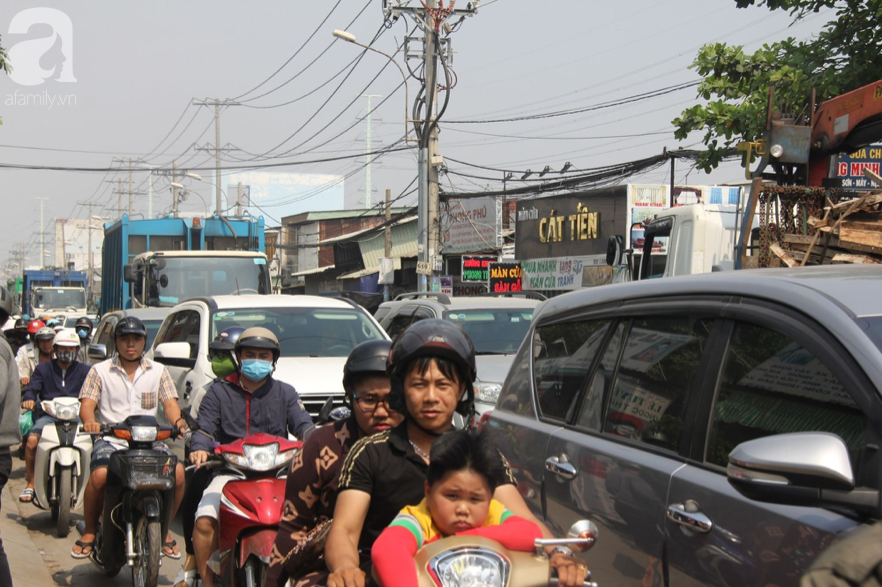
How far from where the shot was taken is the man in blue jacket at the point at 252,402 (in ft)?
18.2

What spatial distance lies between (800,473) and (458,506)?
2.63 feet

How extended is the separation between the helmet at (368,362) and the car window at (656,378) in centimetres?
94

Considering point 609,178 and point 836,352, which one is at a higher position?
point 609,178

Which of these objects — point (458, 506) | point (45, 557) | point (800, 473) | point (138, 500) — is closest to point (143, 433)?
point (138, 500)

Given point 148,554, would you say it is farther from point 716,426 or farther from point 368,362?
point 716,426

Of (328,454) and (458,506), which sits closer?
(458,506)

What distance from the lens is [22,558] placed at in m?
7.19

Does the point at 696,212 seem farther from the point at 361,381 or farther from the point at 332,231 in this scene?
the point at 332,231

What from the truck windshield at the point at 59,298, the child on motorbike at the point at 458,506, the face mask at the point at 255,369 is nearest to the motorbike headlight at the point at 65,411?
the face mask at the point at 255,369

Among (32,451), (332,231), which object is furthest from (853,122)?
(332,231)

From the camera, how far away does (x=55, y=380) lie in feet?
27.9

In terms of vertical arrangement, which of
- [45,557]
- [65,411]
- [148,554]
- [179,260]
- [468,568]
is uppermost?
[179,260]

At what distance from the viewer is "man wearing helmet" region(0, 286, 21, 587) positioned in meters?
4.59

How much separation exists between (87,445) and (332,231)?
47655 mm
